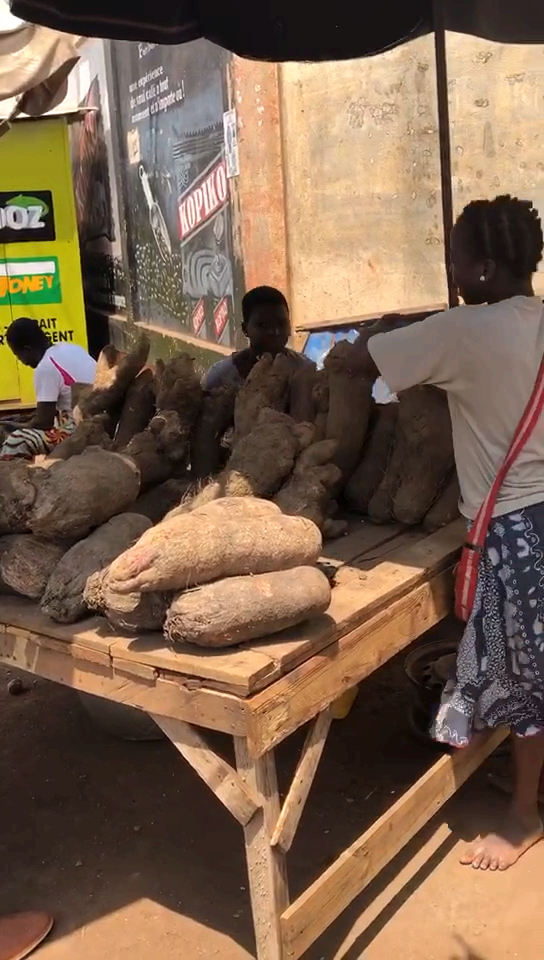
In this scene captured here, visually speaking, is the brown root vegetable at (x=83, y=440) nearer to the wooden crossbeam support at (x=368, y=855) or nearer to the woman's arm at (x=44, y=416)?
the wooden crossbeam support at (x=368, y=855)

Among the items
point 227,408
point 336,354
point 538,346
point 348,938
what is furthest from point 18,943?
point 538,346

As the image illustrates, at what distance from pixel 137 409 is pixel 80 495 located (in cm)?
97

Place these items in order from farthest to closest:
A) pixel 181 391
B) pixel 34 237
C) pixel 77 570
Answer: pixel 34 237 → pixel 181 391 → pixel 77 570

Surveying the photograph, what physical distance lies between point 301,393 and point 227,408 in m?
0.28

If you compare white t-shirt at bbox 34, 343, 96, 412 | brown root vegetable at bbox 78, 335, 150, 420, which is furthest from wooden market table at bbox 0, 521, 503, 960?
white t-shirt at bbox 34, 343, 96, 412

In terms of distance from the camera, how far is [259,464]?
2629 millimetres

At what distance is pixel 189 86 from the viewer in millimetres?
8867

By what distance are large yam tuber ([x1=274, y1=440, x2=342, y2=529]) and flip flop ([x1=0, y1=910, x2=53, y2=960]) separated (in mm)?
1437

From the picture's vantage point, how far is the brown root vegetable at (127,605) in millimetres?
2117

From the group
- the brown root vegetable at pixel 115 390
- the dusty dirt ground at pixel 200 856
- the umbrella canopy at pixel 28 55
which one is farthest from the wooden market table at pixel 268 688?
the umbrella canopy at pixel 28 55

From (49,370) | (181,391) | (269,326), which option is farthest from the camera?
(49,370)

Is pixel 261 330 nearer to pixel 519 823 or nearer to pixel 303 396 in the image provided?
pixel 303 396

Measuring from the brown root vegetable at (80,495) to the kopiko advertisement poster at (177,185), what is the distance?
20.2ft

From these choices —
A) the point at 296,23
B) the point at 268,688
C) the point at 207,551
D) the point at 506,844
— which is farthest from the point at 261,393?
the point at 296,23
